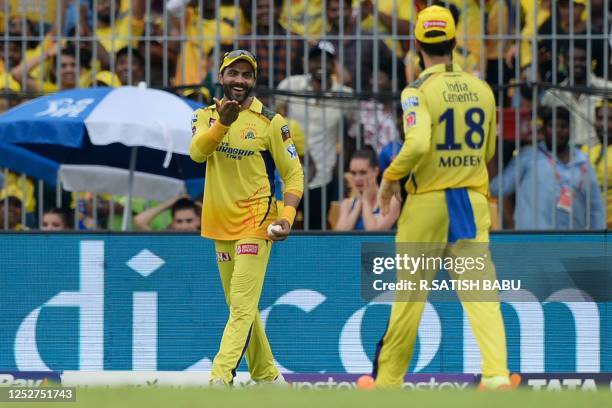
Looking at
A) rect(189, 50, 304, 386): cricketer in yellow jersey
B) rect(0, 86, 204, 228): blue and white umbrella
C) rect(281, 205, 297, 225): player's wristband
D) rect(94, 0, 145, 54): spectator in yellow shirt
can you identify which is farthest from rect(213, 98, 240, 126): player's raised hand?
rect(94, 0, 145, 54): spectator in yellow shirt

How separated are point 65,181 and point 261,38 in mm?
1983

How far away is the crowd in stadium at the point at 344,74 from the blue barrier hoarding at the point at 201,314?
4.62 feet

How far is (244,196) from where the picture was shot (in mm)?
9406

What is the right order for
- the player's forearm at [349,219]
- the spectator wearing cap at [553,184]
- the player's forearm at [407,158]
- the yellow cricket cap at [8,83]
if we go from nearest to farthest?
the player's forearm at [407,158] < the player's forearm at [349,219] < the spectator wearing cap at [553,184] < the yellow cricket cap at [8,83]

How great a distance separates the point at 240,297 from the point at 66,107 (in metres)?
3.22

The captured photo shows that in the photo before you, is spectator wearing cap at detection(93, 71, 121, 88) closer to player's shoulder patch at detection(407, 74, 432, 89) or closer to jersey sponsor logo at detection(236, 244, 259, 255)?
jersey sponsor logo at detection(236, 244, 259, 255)

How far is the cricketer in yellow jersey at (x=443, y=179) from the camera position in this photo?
28.5 feet

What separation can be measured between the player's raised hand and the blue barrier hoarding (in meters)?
2.07

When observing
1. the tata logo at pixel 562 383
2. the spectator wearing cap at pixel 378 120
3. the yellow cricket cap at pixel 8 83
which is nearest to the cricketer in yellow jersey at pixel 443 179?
the tata logo at pixel 562 383

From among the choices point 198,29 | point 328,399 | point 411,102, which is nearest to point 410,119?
point 411,102

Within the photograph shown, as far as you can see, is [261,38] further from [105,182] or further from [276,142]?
[276,142]

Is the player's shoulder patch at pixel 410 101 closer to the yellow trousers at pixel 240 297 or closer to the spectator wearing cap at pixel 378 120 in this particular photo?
the yellow trousers at pixel 240 297

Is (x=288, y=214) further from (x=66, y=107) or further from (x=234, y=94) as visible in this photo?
(x=66, y=107)

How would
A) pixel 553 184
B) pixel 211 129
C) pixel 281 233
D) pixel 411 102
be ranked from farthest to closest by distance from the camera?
pixel 553 184
pixel 281 233
pixel 211 129
pixel 411 102
